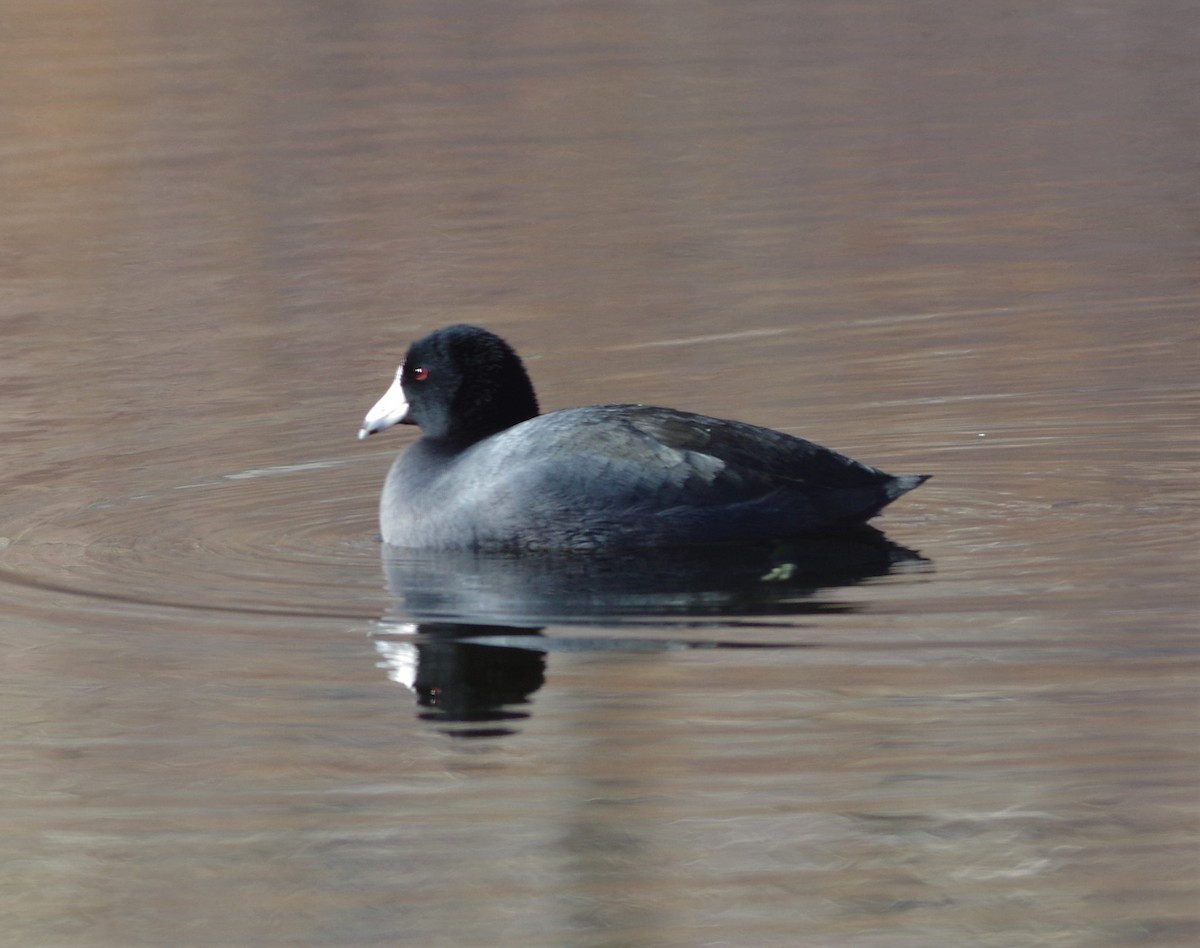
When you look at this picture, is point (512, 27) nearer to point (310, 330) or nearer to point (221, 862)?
point (310, 330)

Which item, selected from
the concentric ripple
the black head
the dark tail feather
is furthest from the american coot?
the concentric ripple

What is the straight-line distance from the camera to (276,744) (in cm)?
633

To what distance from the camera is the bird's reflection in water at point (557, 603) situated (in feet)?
22.3

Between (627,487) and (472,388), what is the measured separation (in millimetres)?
843

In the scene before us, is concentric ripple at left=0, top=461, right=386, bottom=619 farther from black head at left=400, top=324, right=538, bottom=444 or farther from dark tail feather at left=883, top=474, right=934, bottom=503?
dark tail feather at left=883, top=474, right=934, bottom=503

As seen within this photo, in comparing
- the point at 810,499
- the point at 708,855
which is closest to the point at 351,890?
the point at 708,855

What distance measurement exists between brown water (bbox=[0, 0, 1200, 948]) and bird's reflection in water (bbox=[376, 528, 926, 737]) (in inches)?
1.1

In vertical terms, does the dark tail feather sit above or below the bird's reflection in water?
above

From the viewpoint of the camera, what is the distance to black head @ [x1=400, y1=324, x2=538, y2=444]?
8625 millimetres

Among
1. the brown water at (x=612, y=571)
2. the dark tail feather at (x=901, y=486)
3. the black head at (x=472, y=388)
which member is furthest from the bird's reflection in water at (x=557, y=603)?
the black head at (x=472, y=388)

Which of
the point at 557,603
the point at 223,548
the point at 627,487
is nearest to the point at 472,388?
the point at 627,487

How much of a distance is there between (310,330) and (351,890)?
7.66 m

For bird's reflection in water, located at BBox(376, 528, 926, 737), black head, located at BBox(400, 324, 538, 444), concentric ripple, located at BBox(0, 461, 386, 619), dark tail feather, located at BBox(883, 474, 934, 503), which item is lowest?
bird's reflection in water, located at BBox(376, 528, 926, 737)

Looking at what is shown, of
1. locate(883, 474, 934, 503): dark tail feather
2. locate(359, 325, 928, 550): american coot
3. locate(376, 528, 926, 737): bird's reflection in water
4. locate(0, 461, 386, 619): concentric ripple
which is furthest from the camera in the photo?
locate(883, 474, 934, 503): dark tail feather
